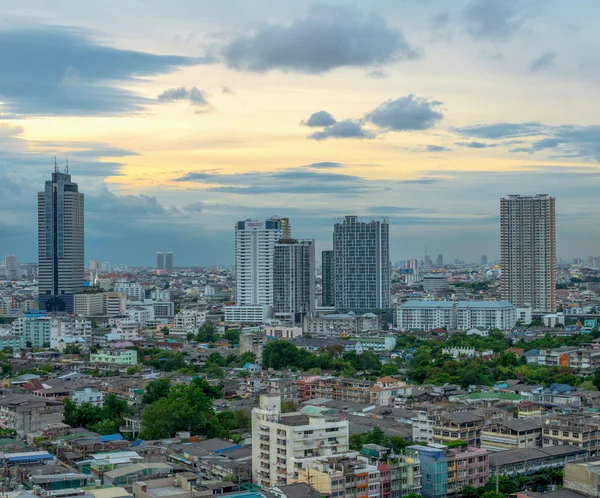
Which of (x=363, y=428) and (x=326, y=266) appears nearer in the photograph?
(x=363, y=428)

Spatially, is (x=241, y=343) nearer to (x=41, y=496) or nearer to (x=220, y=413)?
(x=220, y=413)

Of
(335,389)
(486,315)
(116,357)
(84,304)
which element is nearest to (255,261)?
(84,304)

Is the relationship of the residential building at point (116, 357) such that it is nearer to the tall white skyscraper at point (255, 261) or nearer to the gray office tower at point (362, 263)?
the tall white skyscraper at point (255, 261)

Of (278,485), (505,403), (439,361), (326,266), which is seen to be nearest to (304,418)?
(278,485)

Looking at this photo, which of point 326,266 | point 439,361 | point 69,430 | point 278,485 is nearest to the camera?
point 278,485

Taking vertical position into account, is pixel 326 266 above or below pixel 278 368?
above

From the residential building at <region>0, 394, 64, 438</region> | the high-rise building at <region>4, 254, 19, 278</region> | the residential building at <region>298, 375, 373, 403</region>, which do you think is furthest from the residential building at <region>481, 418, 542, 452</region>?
the high-rise building at <region>4, 254, 19, 278</region>

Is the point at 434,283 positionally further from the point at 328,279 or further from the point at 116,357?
the point at 116,357

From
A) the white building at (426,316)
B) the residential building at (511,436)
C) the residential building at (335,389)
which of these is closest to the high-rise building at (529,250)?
the white building at (426,316)
